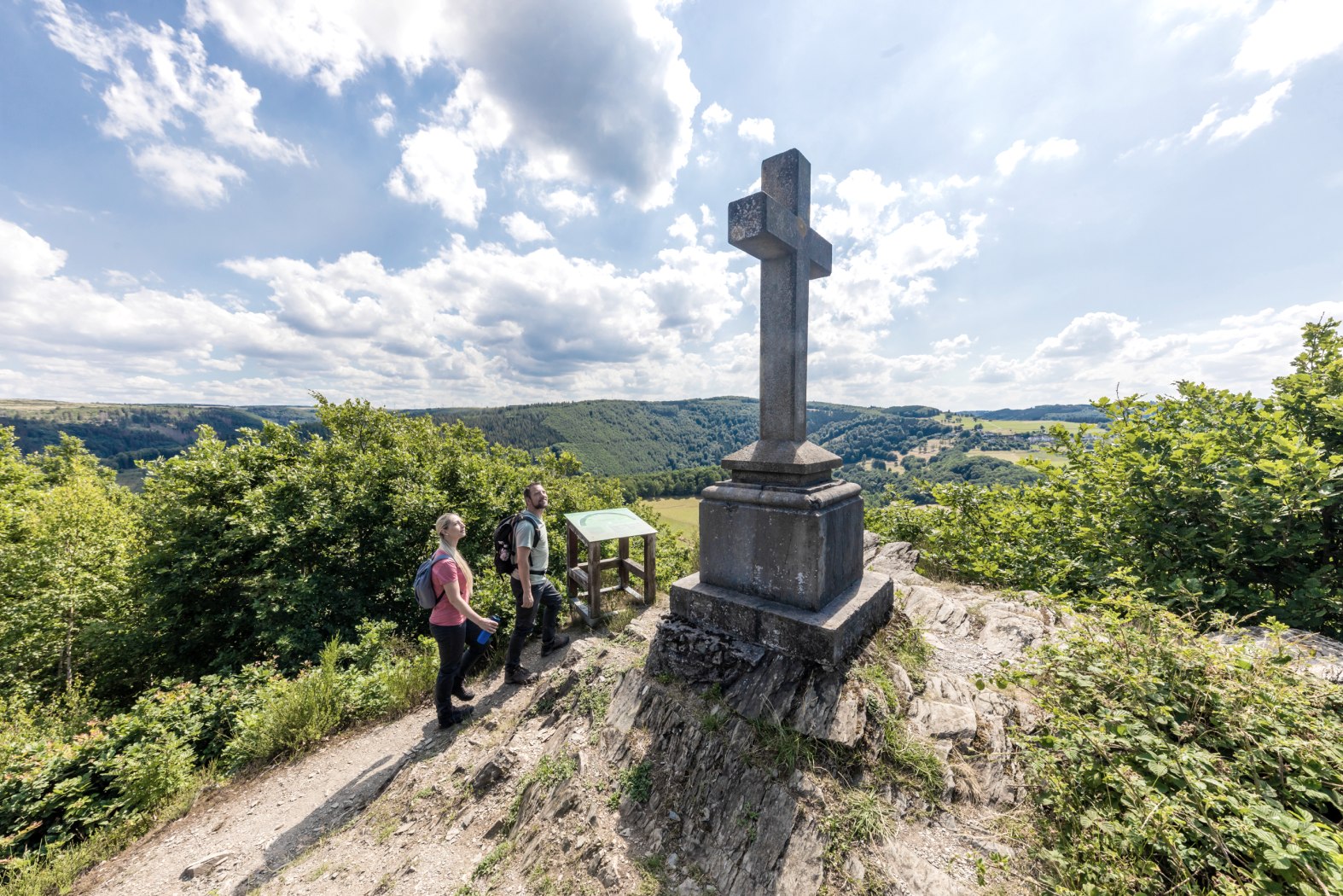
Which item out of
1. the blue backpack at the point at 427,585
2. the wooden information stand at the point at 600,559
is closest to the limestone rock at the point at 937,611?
the wooden information stand at the point at 600,559

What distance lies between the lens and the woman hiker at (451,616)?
411 centimetres

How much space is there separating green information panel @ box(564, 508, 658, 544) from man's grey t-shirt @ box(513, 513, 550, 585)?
0.89m

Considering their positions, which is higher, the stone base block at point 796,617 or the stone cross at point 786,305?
the stone cross at point 786,305

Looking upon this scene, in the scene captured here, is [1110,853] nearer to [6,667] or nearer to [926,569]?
[926,569]

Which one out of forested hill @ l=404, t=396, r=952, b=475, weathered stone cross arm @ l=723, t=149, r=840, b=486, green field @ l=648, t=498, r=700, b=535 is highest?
weathered stone cross arm @ l=723, t=149, r=840, b=486

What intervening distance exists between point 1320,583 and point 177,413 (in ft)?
800

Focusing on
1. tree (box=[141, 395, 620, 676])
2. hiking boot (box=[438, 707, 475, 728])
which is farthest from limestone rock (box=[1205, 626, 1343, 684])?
tree (box=[141, 395, 620, 676])

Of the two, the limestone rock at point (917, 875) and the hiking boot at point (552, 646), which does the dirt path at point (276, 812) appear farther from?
the limestone rock at point (917, 875)

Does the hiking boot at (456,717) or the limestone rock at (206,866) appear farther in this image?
the hiking boot at (456,717)

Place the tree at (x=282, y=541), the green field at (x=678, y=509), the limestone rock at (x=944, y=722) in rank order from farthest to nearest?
the green field at (x=678, y=509)
the tree at (x=282, y=541)
the limestone rock at (x=944, y=722)

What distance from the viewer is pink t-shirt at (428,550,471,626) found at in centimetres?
410

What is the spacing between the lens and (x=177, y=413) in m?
164

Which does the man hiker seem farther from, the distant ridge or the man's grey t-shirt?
the distant ridge

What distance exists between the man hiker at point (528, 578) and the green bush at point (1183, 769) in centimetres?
414
